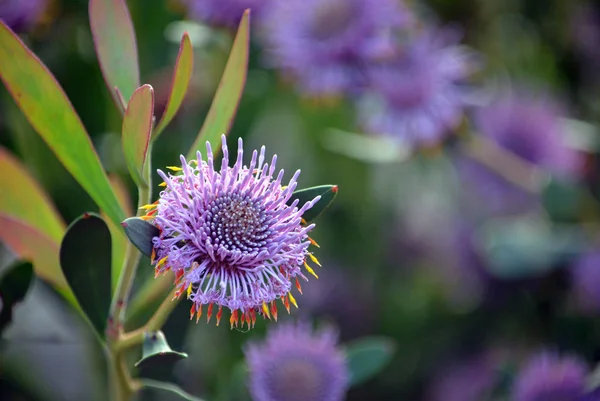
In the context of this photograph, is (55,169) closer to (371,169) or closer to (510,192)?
(371,169)

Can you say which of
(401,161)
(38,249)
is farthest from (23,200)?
(401,161)

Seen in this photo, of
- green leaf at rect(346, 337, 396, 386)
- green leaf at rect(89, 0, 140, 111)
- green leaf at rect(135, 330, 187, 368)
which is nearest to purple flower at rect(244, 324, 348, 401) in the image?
green leaf at rect(346, 337, 396, 386)

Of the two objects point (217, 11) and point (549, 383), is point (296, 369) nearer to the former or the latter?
point (549, 383)

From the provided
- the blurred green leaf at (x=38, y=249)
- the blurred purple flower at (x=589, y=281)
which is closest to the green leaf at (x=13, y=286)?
the blurred green leaf at (x=38, y=249)

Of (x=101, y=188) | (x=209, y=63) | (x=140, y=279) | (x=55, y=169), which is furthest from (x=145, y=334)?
(x=209, y=63)

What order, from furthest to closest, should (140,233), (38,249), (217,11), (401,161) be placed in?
1. (401,161)
2. (217,11)
3. (38,249)
4. (140,233)
